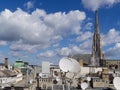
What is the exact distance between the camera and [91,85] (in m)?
128

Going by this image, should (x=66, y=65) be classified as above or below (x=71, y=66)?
above

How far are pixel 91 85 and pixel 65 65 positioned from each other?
247 ft

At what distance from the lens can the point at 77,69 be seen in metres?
53.3

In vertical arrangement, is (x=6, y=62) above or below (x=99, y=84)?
above

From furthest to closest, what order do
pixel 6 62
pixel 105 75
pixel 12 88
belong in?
pixel 6 62 < pixel 105 75 < pixel 12 88

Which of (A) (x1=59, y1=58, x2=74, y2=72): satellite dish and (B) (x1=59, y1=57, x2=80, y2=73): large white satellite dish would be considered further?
(A) (x1=59, y1=58, x2=74, y2=72): satellite dish

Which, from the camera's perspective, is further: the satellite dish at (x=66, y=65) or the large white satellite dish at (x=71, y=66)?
the satellite dish at (x=66, y=65)

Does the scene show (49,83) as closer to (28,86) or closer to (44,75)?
(44,75)

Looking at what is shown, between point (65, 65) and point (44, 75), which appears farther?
point (44, 75)

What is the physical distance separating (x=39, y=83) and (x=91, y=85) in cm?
1947

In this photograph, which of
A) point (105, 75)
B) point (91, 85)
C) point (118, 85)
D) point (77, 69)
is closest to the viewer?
point (77, 69)

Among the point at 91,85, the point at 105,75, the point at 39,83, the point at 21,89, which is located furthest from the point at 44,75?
the point at 21,89

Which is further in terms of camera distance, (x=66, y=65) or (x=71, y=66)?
(x=66, y=65)

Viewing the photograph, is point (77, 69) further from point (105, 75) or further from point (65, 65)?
point (105, 75)
